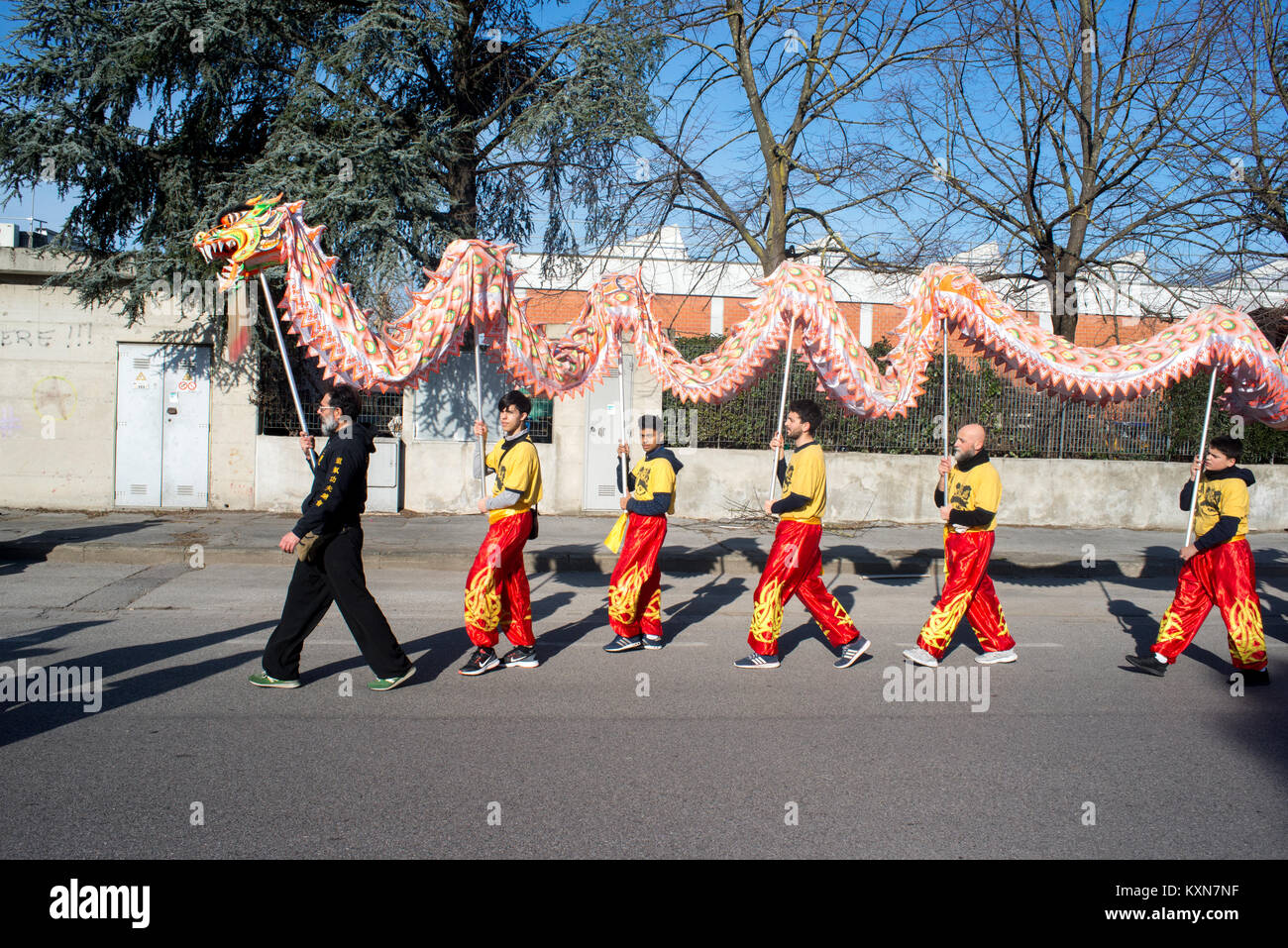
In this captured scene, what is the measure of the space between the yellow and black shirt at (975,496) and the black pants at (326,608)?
3.95m

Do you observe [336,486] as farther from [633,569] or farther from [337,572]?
[633,569]

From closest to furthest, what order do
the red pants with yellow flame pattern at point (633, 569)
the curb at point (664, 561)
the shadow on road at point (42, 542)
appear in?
1. the red pants with yellow flame pattern at point (633, 569)
2. the shadow on road at point (42, 542)
3. the curb at point (664, 561)

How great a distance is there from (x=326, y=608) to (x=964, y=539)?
4.29m

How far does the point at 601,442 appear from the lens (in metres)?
14.2

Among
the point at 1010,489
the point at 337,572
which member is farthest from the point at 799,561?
the point at 1010,489

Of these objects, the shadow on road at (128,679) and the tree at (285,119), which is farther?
the tree at (285,119)

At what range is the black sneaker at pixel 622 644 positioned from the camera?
7.06 meters

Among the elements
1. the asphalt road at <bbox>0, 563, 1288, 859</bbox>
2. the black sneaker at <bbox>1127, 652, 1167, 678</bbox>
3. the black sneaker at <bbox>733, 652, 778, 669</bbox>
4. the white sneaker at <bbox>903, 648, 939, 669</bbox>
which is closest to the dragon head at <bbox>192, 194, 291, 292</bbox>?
the asphalt road at <bbox>0, 563, 1288, 859</bbox>

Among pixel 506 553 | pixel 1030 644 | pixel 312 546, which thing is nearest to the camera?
pixel 312 546

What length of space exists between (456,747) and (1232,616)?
5220 mm

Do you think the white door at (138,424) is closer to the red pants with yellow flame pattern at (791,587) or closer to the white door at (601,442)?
the white door at (601,442)

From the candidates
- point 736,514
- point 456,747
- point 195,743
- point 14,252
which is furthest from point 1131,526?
point 14,252

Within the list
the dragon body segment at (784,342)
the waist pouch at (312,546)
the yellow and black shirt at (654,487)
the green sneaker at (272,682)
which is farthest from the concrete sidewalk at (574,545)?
the waist pouch at (312,546)

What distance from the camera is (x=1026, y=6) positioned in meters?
13.7
